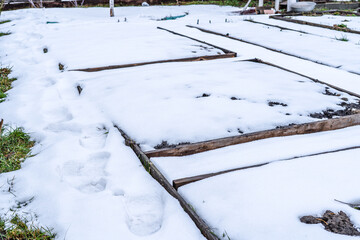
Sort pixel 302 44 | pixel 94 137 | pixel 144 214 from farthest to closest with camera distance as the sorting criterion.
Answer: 1. pixel 302 44
2. pixel 94 137
3. pixel 144 214

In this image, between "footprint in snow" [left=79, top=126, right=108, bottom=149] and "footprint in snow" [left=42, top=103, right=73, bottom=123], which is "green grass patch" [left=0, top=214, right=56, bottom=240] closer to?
"footprint in snow" [left=79, top=126, right=108, bottom=149]

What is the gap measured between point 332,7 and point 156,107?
32.8ft

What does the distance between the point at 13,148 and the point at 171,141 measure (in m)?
0.93

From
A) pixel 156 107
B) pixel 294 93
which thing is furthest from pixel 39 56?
pixel 294 93

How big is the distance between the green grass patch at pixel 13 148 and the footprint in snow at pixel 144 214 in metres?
0.74

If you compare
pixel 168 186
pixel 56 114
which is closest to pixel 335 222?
pixel 168 186

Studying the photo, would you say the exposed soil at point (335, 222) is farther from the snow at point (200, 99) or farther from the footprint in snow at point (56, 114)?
the footprint in snow at point (56, 114)

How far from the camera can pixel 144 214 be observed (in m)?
1.40

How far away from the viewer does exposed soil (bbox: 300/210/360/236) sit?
1230mm

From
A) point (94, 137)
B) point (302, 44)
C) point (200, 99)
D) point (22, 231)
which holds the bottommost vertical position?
point (22, 231)

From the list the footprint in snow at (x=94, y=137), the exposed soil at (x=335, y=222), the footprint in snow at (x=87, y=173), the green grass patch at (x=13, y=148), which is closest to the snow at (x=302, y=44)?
the exposed soil at (x=335, y=222)

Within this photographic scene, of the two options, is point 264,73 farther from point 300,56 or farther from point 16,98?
point 16,98

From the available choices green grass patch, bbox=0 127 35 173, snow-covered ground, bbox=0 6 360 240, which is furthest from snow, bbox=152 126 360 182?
green grass patch, bbox=0 127 35 173

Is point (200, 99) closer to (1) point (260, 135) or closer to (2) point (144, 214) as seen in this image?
(1) point (260, 135)
